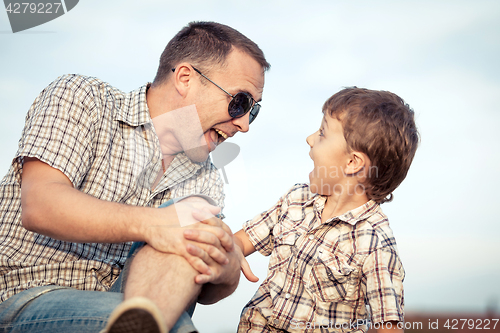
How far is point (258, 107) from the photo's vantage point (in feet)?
11.3

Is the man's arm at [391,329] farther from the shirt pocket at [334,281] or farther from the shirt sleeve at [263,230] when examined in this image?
the shirt sleeve at [263,230]

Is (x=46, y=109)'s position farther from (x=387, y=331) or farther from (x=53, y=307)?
(x=387, y=331)

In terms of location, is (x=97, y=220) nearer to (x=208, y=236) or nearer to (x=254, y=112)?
(x=208, y=236)

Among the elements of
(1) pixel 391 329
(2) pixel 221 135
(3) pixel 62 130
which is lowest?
(1) pixel 391 329

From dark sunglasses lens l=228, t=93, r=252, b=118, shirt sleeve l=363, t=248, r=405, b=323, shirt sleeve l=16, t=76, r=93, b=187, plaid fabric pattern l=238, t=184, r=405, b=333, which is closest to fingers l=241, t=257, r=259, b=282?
plaid fabric pattern l=238, t=184, r=405, b=333

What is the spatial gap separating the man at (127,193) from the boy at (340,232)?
0.53 metres

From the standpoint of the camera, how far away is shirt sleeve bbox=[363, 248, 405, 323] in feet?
7.11

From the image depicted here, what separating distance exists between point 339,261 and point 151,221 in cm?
124

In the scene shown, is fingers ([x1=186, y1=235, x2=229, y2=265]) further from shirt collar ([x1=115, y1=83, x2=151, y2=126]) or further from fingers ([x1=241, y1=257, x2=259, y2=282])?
shirt collar ([x1=115, y1=83, x2=151, y2=126])

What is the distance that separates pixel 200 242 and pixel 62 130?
1.08 meters

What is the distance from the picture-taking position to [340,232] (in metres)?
2.55

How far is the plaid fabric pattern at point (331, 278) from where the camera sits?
2273mm

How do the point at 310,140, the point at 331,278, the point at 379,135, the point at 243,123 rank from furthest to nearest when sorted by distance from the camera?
the point at 243,123 < the point at 310,140 < the point at 379,135 < the point at 331,278

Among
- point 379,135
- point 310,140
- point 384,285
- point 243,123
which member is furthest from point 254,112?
point 384,285
